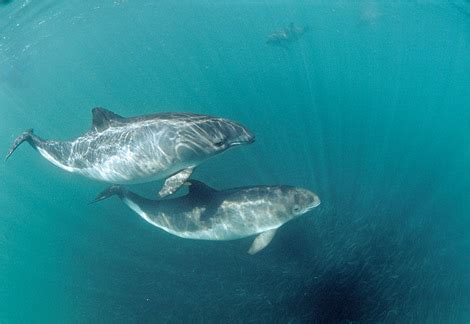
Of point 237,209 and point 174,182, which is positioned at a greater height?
point 174,182

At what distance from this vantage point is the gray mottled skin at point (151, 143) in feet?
26.2

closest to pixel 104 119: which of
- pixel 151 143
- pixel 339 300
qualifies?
pixel 151 143

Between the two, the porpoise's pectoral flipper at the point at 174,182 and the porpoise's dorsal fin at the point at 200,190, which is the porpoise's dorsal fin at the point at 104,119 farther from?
the porpoise's dorsal fin at the point at 200,190

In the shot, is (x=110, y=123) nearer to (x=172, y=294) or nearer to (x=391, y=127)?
(x=172, y=294)

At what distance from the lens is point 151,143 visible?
809 centimetres

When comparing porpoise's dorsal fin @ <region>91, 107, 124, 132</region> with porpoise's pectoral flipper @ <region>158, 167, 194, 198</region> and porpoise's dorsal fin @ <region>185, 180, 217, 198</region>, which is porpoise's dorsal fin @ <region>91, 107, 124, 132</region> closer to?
porpoise's pectoral flipper @ <region>158, 167, 194, 198</region>

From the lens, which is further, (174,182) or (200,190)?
(200,190)

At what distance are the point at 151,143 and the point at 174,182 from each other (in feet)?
3.79

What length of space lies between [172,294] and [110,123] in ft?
21.1

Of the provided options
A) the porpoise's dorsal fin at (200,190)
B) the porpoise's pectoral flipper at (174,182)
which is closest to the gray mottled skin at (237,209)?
the porpoise's dorsal fin at (200,190)

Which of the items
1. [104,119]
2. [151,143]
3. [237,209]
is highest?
[104,119]

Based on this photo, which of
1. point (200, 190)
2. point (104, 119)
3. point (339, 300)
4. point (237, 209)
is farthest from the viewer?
point (339, 300)

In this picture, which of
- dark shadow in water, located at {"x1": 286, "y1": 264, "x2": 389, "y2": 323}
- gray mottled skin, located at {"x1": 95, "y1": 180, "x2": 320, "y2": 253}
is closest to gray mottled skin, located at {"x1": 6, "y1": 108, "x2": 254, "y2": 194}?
gray mottled skin, located at {"x1": 95, "y1": 180, "x2": 320, "y2": 253}

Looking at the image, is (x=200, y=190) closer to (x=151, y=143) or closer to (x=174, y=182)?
(x=174, y=182)
